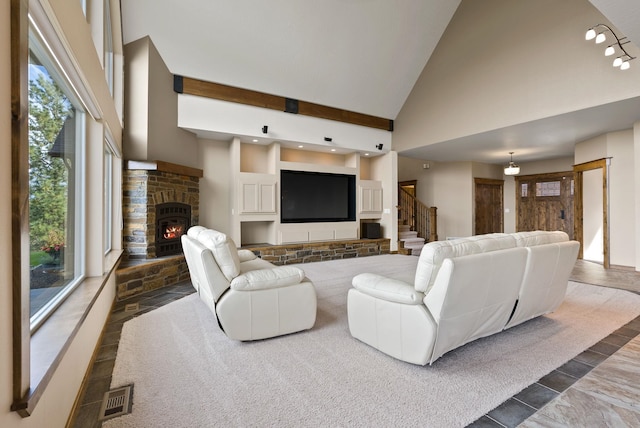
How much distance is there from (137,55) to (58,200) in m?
3.38

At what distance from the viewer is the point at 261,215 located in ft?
19.9

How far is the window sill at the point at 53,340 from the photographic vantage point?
3.43 ft

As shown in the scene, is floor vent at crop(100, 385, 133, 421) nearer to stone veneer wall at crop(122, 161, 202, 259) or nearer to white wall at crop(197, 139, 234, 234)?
stone veneer wall at crop(122, 161, 202, 259)

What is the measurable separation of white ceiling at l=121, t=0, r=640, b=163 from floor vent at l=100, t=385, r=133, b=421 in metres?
4.75

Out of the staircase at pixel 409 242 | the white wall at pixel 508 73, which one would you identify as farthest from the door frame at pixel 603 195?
the staircase at pixel 409 242

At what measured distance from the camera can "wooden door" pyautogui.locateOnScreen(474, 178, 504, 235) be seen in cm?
883

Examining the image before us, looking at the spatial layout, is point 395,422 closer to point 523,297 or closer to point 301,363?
point 301,363

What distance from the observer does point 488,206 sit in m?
9.06

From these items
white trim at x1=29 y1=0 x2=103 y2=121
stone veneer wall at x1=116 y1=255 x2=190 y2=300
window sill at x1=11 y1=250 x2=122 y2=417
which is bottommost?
stone veneer wall at x1=116 y1=255 x2=190 y2=300

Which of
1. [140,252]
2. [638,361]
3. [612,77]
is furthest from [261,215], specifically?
[612,77]

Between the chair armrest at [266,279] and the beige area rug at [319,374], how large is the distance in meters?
0.48

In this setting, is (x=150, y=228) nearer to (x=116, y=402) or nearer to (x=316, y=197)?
(x=116, y=402)

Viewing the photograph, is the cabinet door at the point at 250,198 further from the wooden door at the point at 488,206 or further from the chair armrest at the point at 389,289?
the wooden door at the point at 488,206

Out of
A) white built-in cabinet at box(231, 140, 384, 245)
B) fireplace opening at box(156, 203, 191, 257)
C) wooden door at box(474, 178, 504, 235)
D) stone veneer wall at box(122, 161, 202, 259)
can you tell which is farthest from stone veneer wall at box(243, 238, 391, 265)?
wooden door at box(474, 178, 504, 235)
